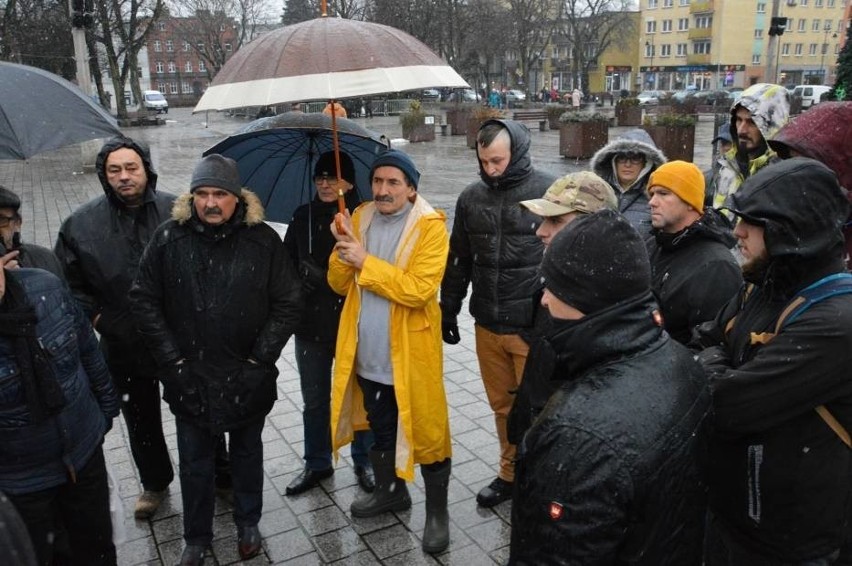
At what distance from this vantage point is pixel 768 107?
14.3ft

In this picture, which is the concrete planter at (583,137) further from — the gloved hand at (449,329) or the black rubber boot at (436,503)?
the black rubber boot at (436,503)

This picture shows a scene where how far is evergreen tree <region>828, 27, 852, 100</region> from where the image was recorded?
11.1 meters

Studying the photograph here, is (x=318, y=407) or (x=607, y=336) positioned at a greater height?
(x=607, y=336)

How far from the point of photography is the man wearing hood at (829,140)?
275cm

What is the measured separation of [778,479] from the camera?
7.10ft

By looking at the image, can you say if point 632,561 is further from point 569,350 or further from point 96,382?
point 96,382

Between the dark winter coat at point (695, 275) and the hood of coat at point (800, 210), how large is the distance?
2.77 ft

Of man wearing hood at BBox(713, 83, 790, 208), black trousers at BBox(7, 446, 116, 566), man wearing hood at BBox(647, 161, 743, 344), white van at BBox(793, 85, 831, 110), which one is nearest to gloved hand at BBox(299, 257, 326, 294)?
black trousers at BBox(7, 446, 116, 566)

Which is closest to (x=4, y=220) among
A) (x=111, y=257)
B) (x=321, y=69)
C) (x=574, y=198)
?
(x=111, y=257)

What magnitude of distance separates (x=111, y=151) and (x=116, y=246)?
0.50 meters

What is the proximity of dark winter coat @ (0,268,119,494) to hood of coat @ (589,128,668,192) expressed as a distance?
3.21 metres

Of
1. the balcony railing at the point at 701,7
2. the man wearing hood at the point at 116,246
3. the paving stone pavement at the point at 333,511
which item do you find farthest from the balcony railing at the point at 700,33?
the man wearing hood at the point at 116,246

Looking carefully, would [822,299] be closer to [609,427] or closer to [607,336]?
[607,336]

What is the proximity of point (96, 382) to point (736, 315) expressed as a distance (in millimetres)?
2711
